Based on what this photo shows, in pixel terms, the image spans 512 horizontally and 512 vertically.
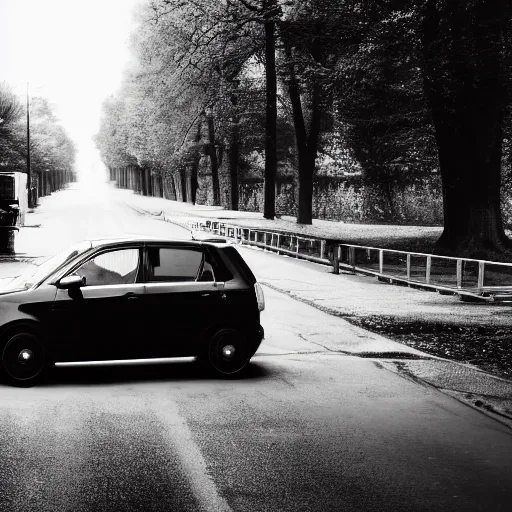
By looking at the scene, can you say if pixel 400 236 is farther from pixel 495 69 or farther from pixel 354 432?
pixel 354 432

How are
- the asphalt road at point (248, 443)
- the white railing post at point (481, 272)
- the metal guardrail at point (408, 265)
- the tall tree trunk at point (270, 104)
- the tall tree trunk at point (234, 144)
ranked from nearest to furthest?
1. the asphalt road at point (248, 443)
2. the white railing post at point (481, 272)
3. the metal guardrail at point (408, 265)
4. the tall tree trunk at point (270, 104)
5. the tall tree trunk at point (234, 144)

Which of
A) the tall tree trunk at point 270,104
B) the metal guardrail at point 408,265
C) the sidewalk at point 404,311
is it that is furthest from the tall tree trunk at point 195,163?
the sidewalk at point 404,311

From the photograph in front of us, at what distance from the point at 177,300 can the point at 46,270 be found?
146 centimetres

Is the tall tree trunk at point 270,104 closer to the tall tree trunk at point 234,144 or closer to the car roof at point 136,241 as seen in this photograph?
the tall tree trunk at point 234,144

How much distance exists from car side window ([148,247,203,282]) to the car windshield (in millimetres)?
725

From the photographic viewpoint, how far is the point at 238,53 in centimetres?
4350

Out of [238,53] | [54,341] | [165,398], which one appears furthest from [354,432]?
[238,53]

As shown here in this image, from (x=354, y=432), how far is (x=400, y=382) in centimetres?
259

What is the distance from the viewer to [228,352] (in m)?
10.1

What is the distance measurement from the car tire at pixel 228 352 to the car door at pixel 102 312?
0.84 meters

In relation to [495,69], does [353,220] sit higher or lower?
lower

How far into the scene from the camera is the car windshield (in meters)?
9.69

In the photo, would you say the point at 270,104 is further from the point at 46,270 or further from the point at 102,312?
the point at 102,312

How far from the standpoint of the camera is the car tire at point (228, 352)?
1007 cm
